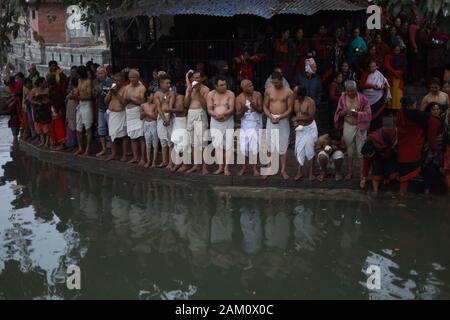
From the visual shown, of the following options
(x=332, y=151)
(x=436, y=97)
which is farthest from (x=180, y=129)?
(x=436, y=97)

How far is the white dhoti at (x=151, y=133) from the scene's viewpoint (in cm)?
1012

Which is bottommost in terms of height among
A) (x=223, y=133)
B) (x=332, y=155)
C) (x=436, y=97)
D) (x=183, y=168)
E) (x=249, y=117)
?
(x=183, y=168)

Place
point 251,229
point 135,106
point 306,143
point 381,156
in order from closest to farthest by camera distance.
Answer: point 251,229 → point 381,156 → point 306,143 → point 135,106

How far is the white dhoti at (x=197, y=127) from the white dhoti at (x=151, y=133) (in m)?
0.71

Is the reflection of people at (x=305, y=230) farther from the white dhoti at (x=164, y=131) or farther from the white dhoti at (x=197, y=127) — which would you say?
the white dhoti at (x=164, y=131)

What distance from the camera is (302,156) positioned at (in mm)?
9055

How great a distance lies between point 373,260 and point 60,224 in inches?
151

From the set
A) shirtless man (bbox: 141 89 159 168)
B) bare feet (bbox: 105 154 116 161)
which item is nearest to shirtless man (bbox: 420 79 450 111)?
shirtless man (bbox: 141 89 159 168)

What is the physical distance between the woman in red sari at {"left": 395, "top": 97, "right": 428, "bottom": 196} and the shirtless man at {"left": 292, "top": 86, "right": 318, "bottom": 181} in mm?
1238

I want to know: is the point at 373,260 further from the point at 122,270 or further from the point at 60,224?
the point at 60,224

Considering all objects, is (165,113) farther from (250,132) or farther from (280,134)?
(280,134)

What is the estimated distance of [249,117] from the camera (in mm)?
9367

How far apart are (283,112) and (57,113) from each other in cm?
484
